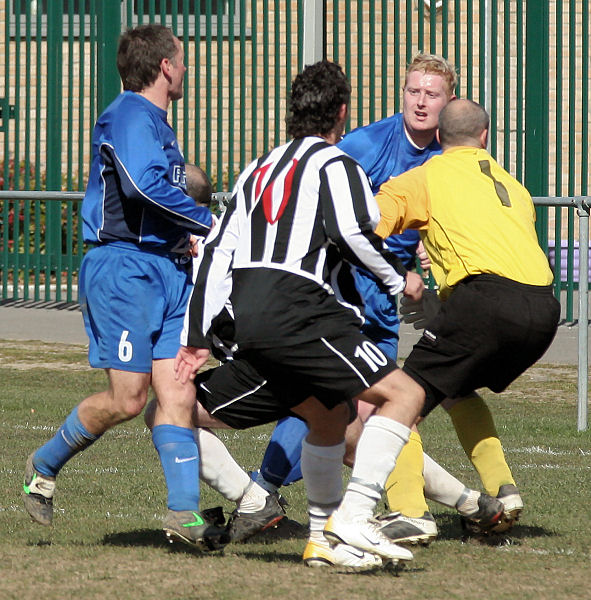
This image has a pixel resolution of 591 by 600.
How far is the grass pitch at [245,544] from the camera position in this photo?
15.7 ft

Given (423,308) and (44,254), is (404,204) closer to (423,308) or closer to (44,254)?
(423,308)

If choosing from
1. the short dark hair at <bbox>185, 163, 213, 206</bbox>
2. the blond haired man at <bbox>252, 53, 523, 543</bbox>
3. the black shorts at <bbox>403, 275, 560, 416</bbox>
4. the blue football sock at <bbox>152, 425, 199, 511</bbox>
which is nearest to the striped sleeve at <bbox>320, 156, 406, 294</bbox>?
the blond haired man at <bbox>252, 53, 523, 543</bbox>

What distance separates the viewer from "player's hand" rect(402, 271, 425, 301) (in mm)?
5180

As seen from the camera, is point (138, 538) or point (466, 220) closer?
point (466, 220)

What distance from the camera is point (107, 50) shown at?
1560 centimetres

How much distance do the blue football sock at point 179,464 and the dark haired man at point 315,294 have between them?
1.51ft

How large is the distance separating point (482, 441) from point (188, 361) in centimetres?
134

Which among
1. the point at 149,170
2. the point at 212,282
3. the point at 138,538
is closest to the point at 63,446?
the point at 138,538

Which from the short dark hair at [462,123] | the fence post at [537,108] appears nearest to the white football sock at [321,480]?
the short dark hair at [462,123]

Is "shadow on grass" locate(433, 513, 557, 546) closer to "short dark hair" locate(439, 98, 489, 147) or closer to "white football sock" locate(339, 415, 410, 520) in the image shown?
"white football sock" locate(339, 415, 410, 520)

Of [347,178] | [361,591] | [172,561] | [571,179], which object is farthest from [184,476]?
[571,179]

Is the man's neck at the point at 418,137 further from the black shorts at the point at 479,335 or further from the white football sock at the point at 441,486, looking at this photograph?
the white football sock at the point at 441,486

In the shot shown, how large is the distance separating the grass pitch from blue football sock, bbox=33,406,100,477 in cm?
30

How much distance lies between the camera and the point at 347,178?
489 cm
